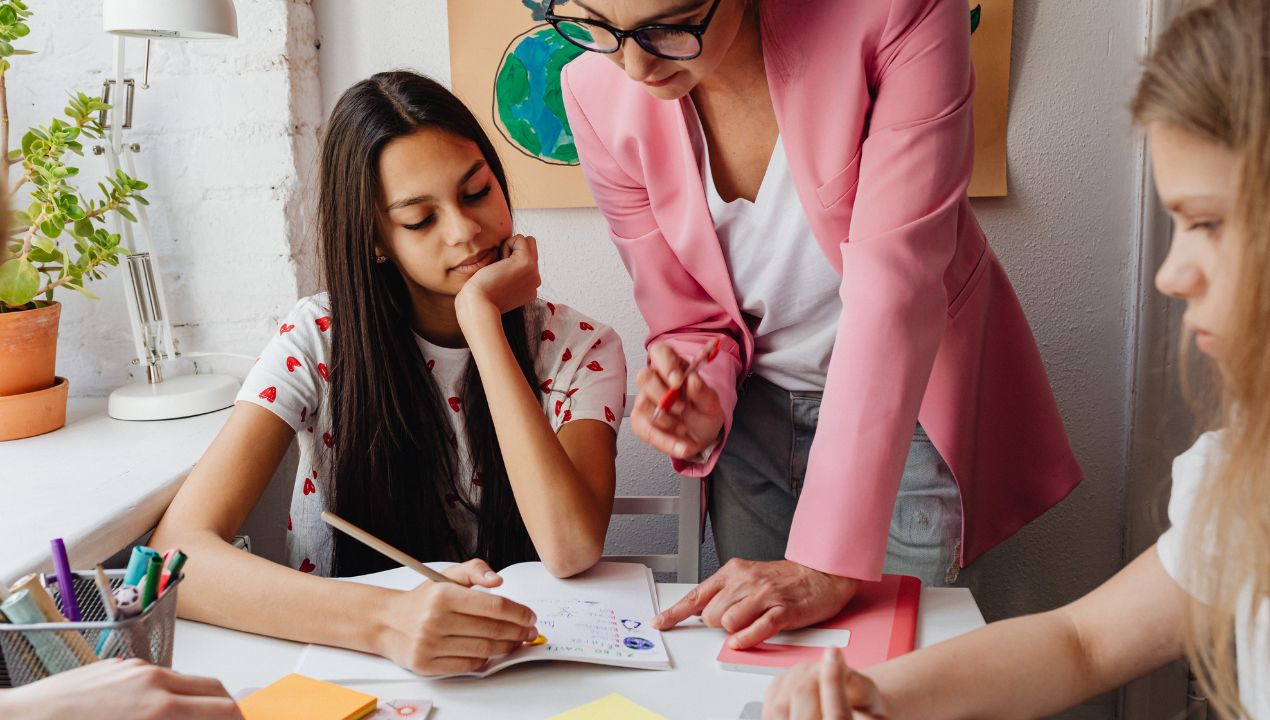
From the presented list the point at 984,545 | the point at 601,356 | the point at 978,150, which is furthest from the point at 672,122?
the point at 978,150

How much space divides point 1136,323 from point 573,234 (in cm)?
101

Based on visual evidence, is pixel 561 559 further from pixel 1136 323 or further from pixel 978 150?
pixel 1136 323

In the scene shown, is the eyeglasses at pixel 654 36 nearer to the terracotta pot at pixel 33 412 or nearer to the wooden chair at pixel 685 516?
the wooden chair at pixel 685 516

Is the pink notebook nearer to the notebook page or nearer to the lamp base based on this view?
the notebook page

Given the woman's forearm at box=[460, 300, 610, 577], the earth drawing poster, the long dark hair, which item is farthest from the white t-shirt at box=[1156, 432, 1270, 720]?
the earth drawing poster

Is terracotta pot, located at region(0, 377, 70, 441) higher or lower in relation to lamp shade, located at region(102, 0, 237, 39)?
lower

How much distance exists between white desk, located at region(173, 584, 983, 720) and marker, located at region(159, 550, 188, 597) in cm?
15

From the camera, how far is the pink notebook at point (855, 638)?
2.98 ft

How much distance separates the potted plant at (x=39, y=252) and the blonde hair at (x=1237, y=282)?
1.41 m

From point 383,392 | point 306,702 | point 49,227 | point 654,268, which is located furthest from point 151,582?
point 49,227

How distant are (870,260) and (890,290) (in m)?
0.04

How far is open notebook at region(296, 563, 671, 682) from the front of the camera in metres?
0.91

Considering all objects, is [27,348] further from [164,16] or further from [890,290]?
[890,290]

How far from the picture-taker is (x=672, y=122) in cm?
123
